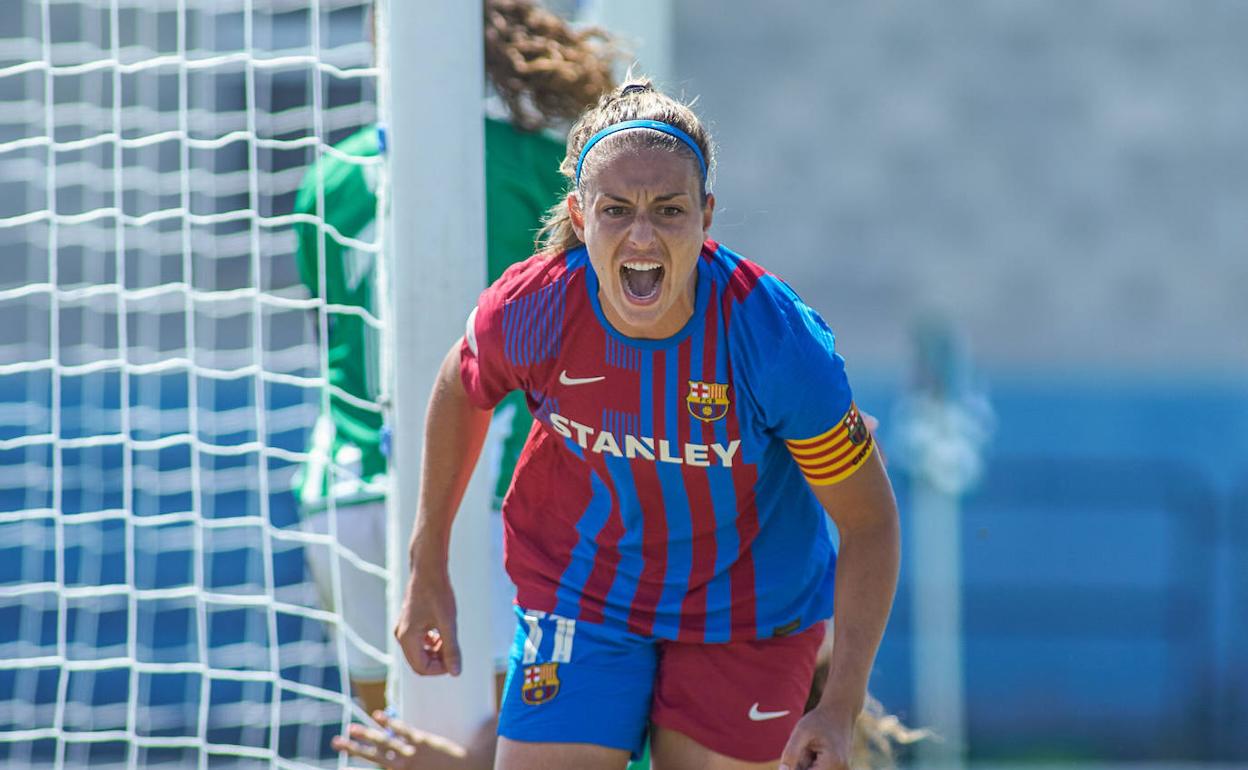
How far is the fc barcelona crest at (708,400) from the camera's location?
214cm

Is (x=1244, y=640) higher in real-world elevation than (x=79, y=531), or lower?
lower

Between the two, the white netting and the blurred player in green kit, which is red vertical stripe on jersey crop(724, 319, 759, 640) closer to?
the blurred player in green kit

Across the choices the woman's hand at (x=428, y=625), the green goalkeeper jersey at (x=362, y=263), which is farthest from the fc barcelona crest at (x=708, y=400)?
the green goalkeeper jersey at (x=362, y=263)

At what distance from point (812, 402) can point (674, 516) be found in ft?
1.05

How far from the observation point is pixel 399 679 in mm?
2785

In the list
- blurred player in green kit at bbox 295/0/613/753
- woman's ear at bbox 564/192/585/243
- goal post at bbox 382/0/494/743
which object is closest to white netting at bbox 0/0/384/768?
blurred player in green kit at bbox 295/0/613/753

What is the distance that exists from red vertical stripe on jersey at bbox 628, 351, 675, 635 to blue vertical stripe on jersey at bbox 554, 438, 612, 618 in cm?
7

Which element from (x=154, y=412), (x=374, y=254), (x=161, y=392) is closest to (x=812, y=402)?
(x=374, y=254)

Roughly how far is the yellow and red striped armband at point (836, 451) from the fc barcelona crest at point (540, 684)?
53cm

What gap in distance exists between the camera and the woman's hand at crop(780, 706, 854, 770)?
1979mm

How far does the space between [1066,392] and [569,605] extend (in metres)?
5.14

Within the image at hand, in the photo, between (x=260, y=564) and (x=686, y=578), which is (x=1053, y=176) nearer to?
(x=260, y=564)

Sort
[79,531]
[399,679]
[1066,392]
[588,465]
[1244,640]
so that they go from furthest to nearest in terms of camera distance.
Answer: [1066,392]
[1244,640]
[79,531]
[399,679]
[588,465]

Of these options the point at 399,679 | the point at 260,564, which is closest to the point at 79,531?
the point at 260,564
